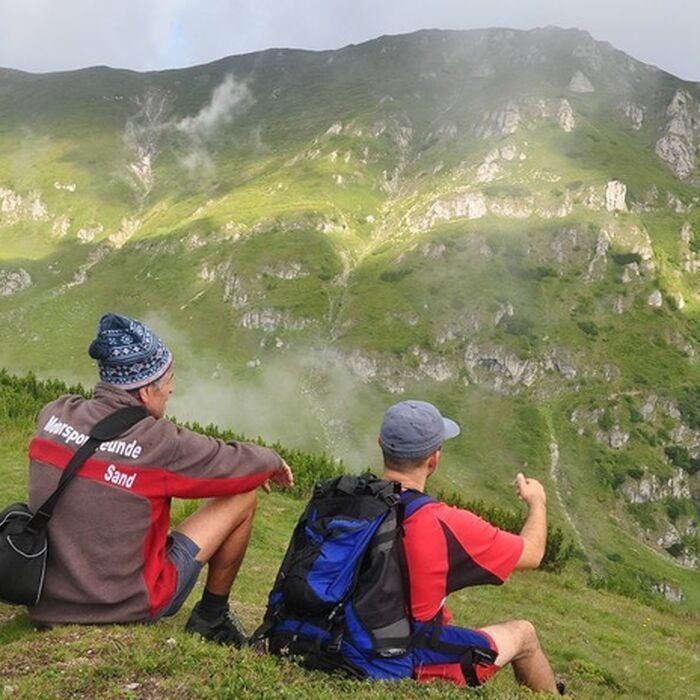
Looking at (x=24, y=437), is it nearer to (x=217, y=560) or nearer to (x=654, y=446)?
(x=217, y=560)

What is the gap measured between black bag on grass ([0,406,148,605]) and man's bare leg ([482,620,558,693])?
12.8 ft

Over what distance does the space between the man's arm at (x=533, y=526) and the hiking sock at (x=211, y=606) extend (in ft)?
9.78

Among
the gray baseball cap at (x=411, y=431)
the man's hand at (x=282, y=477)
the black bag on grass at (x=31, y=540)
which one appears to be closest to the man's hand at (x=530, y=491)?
the gray baseball cap at (x=411, y=431)

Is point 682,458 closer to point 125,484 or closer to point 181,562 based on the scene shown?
point 181,562

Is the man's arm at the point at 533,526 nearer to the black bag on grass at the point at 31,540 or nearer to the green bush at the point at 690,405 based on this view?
the black bag on grass at the point at 31,540

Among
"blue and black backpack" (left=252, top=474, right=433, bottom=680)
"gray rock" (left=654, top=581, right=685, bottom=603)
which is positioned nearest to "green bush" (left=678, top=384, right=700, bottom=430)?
"gray rock" (left=654, top=581, right=685, bottom=603)

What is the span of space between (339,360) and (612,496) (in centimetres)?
7818

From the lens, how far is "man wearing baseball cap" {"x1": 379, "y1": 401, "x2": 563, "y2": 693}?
18.5 ft

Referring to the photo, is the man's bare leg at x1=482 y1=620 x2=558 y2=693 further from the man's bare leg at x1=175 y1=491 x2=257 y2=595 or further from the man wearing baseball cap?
the man's bare leg at x1=175 y1=491 x2=257 y2=595

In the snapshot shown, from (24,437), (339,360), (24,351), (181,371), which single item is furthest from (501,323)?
(24,437)

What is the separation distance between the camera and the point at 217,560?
6.80 m

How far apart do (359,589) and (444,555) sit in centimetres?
78

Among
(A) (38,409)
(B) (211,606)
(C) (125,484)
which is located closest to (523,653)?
(B) (211,606)

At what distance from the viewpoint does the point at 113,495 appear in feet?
18.6
